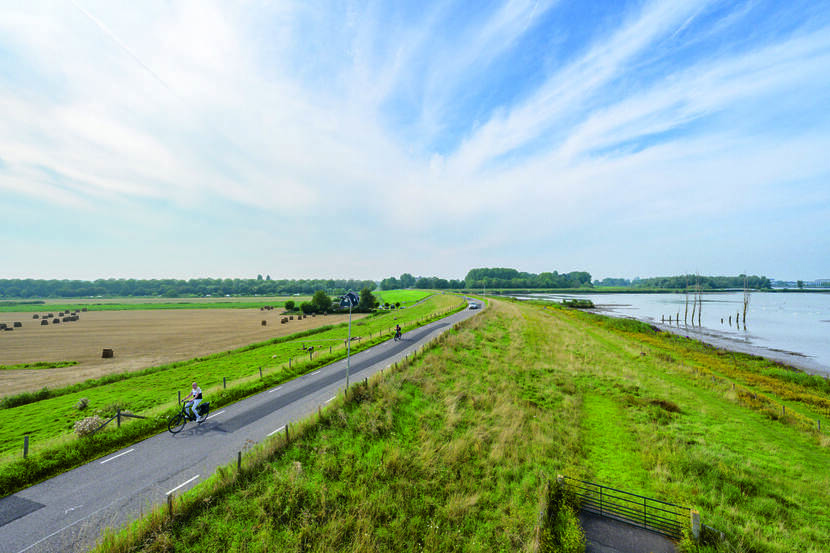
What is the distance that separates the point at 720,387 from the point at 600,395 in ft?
42.2

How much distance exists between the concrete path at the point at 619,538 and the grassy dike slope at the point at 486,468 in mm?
2245

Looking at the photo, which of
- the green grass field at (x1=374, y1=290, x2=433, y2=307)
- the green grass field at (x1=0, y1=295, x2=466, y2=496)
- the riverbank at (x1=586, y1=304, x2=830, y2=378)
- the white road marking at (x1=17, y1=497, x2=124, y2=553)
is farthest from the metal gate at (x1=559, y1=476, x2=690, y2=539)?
the green grass field at (x1=374, y1=290, x2=433, y2=307)

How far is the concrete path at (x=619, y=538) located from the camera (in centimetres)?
1173

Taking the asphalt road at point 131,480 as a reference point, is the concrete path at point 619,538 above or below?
below

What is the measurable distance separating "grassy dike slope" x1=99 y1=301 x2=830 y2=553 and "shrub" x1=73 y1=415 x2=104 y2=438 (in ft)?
29.8

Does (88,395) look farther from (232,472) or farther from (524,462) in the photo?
(524,462)

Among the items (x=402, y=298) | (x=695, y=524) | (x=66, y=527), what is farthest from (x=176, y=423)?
(x=402, y=298)

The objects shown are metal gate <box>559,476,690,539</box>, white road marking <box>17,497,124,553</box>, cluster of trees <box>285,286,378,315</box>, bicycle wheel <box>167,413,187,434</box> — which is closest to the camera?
white road marking <box>17,497,124,553</box>

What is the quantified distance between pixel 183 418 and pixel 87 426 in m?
4.01

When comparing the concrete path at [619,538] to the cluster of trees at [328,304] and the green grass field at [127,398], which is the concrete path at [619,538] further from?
the cluster of trees at [328,304]

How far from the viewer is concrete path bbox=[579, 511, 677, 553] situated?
11734 millimetres

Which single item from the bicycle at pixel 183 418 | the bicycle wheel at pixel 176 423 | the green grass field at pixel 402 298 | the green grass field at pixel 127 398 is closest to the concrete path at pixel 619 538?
the bicycle at pixel 183 418

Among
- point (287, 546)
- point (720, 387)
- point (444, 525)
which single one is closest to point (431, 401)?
point (444, 525)

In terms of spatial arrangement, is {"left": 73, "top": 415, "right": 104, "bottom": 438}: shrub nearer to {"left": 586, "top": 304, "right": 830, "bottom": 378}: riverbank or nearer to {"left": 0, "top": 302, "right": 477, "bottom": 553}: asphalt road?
{"left": 0, "top": 302, "right": 477, "bottom": 553}: asphalt road
